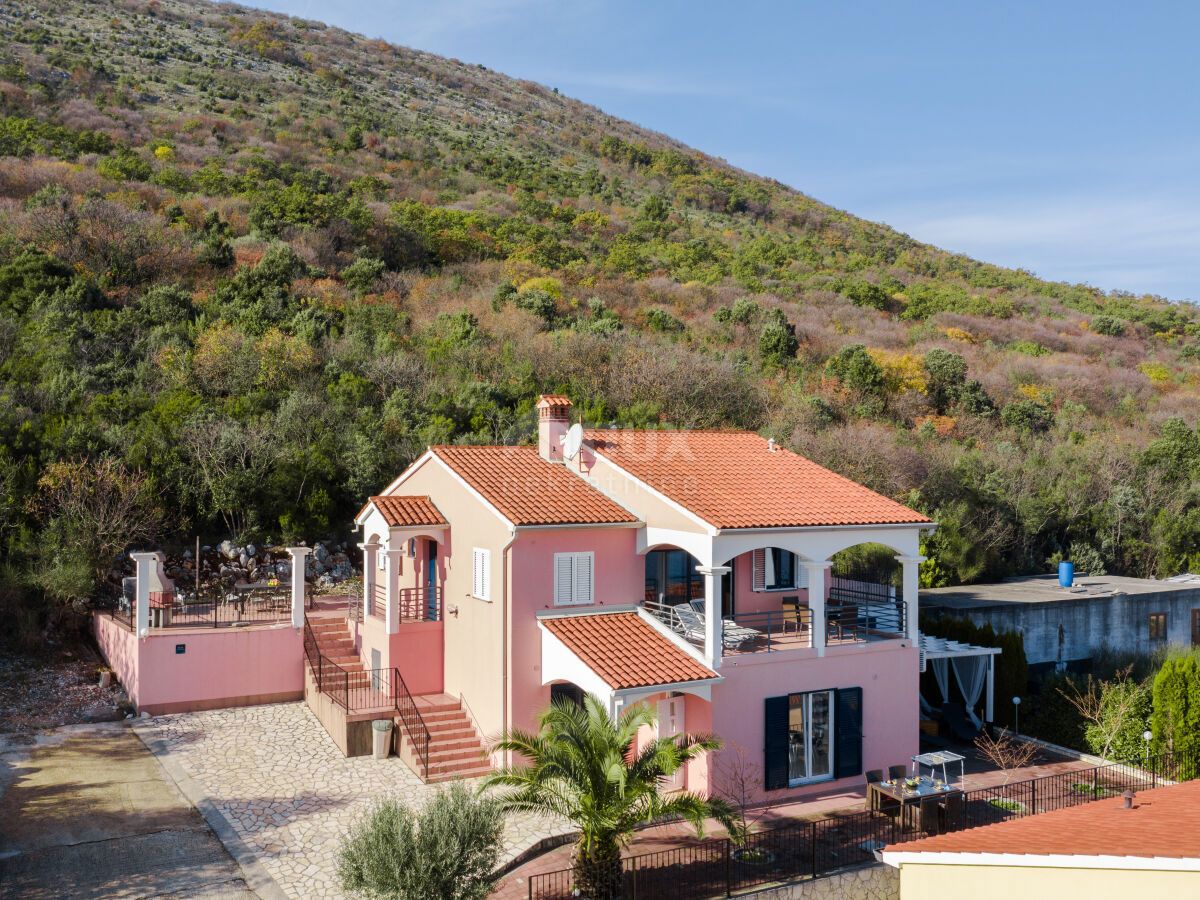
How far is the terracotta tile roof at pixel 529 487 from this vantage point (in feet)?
57.4

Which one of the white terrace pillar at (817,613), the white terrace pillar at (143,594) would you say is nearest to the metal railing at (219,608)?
the white terrace pillar at (143,594)

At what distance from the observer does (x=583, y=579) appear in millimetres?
17766

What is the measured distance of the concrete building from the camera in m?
25.0

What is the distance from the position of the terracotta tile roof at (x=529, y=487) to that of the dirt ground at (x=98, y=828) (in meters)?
7.37

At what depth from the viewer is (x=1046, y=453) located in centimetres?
4291

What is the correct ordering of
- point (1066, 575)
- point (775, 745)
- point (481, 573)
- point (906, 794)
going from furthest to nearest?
1. point (1066, 575)
2. point (481, 573)
3. point (775, 745)
4. point (906, 794)

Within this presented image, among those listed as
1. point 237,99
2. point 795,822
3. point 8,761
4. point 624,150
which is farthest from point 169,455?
point 624,150

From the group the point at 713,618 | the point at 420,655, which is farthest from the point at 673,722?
the point at 420,655

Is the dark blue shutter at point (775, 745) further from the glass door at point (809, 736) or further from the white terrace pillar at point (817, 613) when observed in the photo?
the white terrace pillar at point (817, 613)

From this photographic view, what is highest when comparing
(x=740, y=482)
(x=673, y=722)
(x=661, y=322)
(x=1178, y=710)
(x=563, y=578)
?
(x=661, y=322)

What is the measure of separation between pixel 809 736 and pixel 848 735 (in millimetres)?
867

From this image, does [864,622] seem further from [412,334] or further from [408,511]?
→ [412,334]

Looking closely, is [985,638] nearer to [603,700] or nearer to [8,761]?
[603,700]

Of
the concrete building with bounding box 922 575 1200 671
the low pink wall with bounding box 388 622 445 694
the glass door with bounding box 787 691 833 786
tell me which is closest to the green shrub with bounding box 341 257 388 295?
the low pink wall with bounding box 388 622 445 694
